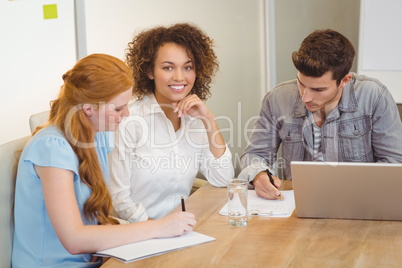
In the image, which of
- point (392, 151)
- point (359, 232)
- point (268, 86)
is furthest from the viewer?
point (268, 86)

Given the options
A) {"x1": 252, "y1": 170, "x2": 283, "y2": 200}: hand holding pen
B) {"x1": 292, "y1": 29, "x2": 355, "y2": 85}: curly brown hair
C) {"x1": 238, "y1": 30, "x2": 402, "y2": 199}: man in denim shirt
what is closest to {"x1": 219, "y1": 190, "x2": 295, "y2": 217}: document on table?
{"x1": 252, "y1": 170, "x2": 283, "y2": 200}: hand holding pen

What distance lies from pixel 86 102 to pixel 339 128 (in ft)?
3.58

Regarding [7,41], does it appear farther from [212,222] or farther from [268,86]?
[268,86]

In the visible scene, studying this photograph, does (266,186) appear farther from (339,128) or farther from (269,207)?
(339,128)

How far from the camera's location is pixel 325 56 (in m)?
1.91

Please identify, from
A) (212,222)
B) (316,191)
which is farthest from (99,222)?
(316,191)

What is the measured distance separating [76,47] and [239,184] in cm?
167

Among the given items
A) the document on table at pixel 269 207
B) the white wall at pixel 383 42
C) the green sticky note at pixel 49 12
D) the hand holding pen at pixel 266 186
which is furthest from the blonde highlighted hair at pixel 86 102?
the white wall at pixel 383 42

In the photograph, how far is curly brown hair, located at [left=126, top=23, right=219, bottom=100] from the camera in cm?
212

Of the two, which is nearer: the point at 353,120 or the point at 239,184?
the point at 239,184

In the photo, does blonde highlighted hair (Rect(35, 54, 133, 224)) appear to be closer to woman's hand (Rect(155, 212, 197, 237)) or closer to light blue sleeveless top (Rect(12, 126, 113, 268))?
light blue sleeveless top (Rect(12, 126, 113, 268))

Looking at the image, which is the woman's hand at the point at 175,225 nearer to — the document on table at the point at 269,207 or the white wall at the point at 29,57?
the document on table at the point at 269,207

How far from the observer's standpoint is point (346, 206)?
56.8 inches

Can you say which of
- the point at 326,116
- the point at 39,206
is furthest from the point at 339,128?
the point at 39,206
